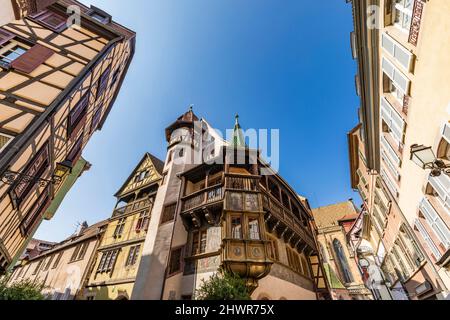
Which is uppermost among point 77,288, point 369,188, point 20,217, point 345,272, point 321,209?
point 321,209

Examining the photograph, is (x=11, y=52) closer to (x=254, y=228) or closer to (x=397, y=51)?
(x=254, y=228)

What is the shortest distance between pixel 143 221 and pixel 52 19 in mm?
12186

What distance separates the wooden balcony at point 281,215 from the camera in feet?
38.9

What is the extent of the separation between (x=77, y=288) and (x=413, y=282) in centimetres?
2116

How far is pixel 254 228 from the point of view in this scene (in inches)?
392

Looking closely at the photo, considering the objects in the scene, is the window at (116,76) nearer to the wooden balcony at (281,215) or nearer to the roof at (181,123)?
the roof at (181,123)

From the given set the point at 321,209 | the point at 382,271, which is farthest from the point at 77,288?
the point at 321,209

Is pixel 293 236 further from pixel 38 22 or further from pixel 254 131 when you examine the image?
pixel 38 22

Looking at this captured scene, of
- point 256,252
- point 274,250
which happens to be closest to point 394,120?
point 256,252

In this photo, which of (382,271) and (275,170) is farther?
(382,271)

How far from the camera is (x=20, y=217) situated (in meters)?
8.83

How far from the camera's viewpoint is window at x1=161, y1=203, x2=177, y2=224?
12.1 meters

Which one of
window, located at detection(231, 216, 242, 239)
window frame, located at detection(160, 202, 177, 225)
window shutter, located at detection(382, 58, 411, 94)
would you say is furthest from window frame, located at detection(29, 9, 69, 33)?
window shutter, located at detection(382, 58, 411, 94)

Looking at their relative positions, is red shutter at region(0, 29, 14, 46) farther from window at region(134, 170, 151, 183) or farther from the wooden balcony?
the wooden balcony
